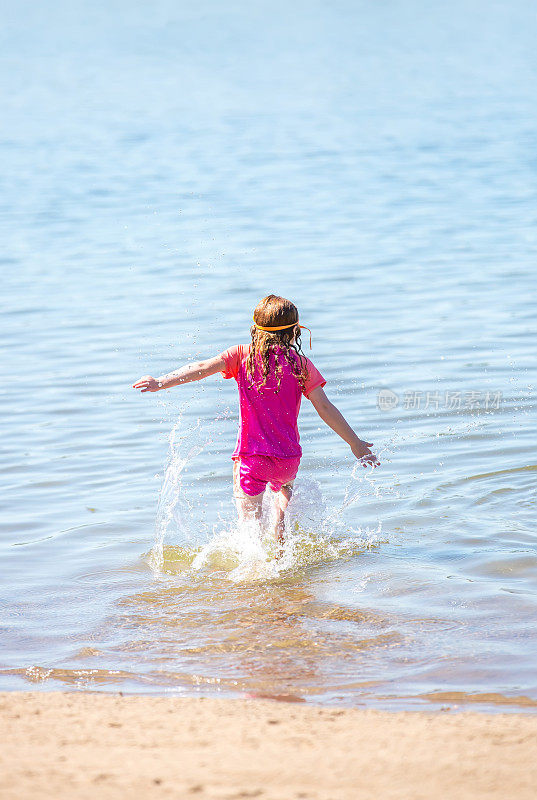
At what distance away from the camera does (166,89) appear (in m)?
35.6

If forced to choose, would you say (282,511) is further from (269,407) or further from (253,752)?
(253,752)

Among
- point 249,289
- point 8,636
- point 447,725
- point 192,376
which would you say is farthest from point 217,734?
point 249,289

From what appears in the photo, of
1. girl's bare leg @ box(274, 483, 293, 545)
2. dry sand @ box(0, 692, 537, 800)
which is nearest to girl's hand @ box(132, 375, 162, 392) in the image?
girl's bare leg @ box(274, 483, 293, 545)

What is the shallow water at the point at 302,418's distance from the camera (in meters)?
4.28

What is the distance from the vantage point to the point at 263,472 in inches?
206

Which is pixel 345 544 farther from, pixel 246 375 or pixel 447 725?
pixel 447 725

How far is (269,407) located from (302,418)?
281 cm

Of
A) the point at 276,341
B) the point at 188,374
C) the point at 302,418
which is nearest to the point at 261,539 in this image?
the point at 188,374

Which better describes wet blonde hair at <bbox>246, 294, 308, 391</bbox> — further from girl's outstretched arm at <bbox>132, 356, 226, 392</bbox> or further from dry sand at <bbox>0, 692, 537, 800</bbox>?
dry sand at <bbox>0, 692, 537, 800</bbox>

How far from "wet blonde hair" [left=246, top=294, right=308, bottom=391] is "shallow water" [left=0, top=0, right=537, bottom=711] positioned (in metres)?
0.76

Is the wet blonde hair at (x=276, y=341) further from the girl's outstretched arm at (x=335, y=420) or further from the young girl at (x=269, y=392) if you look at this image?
the girl's outstretched arm at (x=335, y=420)

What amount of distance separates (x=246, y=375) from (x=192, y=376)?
0.88 ft

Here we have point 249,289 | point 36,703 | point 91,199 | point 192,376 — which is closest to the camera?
point 36,703

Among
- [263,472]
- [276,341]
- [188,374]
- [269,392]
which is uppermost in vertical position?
[276,341]
